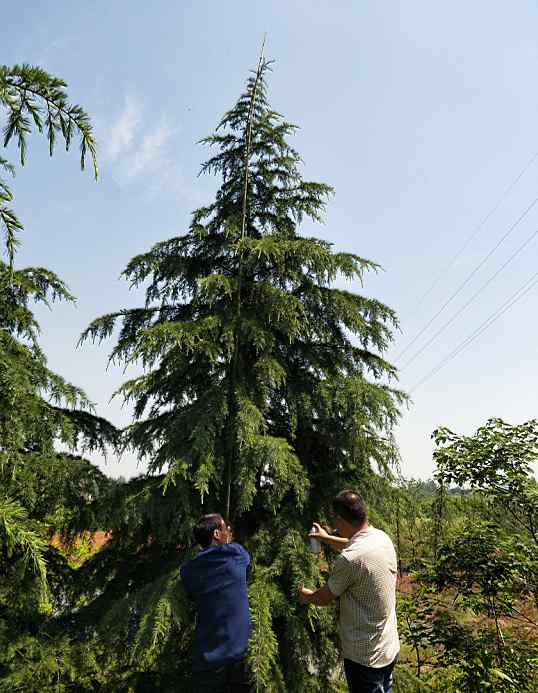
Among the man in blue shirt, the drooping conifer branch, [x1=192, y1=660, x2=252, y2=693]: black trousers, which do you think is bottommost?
[x1=192, y1=660, x2=252, y2=693]: black trousers

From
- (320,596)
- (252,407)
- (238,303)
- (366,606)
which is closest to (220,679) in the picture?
(320,596)

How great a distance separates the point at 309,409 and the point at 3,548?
3.75 meters

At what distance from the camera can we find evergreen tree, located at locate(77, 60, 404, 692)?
14.4 feet

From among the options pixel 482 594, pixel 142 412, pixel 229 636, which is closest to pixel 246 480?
pixel 229 636

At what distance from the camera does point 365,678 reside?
259 centimetres

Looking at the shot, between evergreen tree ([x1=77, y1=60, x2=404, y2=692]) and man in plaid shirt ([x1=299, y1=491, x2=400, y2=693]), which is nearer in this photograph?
man in plaid shirt ([x1=299, y1=491, x2=400, y2=693])

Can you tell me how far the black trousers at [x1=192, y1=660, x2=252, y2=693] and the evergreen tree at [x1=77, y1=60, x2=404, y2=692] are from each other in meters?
0.96

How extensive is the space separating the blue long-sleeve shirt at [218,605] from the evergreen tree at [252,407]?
3.88 feet

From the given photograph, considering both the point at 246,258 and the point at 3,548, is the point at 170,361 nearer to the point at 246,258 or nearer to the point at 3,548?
the point at 246,258

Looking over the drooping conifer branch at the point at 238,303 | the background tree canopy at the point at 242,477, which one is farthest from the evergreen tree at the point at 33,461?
the drooping conifer branch at the point at 238,303

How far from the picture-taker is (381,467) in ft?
17.3

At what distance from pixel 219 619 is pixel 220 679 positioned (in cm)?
36

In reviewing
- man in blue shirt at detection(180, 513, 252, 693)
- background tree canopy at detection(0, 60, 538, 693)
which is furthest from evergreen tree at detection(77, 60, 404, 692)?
man in blue shirt at detection(180, 513, 252, 693)

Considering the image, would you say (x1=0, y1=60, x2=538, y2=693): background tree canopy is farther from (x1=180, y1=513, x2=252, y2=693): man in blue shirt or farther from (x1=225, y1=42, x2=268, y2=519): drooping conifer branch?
(x1=180, y1=513, x2=252, y2=693): man in blue shirt
